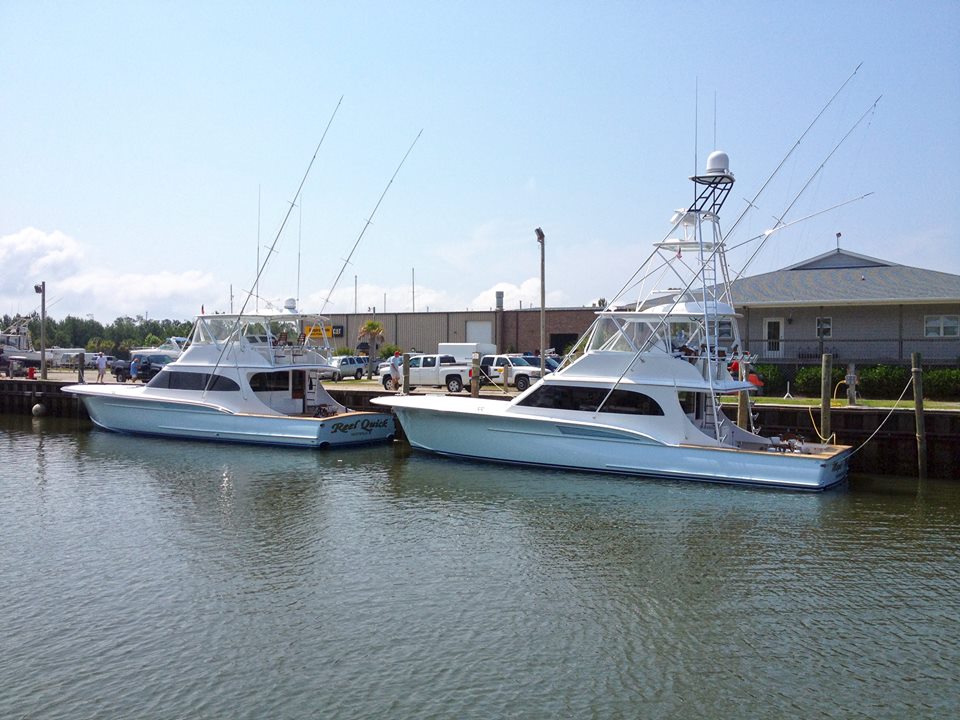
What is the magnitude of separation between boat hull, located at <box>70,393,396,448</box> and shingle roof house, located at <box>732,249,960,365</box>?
13929mm

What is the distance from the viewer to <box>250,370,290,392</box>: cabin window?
80.5ft

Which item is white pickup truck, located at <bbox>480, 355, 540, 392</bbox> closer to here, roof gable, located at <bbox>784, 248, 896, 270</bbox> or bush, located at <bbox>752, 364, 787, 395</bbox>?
bush, located at <bbox>752, 364, 787, 395</bbox>

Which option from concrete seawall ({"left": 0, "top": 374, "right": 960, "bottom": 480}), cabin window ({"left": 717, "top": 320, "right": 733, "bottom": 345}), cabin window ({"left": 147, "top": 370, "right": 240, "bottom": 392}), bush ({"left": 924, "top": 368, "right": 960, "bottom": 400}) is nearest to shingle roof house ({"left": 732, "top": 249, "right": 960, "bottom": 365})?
bush ({"left": 924, "top": 368, "right": 960, "bottom": 400})

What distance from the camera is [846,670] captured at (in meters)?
9.11

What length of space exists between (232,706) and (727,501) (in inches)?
439

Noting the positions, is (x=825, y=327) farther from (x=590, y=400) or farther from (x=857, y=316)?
(x=590, y=400)

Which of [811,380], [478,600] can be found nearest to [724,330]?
[811,380]

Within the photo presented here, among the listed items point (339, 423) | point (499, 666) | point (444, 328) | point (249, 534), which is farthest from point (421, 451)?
point (444, 328)

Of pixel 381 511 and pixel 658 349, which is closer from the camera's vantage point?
pixel 381 511

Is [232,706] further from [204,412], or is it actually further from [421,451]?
[204,412]

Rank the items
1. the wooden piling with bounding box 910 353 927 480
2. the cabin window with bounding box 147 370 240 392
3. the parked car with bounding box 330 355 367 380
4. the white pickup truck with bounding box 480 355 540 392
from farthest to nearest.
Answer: the parked car with bounding box 330 355 367 380 < the white pickup truck with bounding box 480 355 540 392 < the cabin window with bounding box 147 370 240 392 < the wooden piling with bounding box 910 353 927 480

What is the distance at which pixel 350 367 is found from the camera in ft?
126

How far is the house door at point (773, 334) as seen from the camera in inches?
1189

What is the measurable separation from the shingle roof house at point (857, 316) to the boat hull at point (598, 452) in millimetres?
11645
